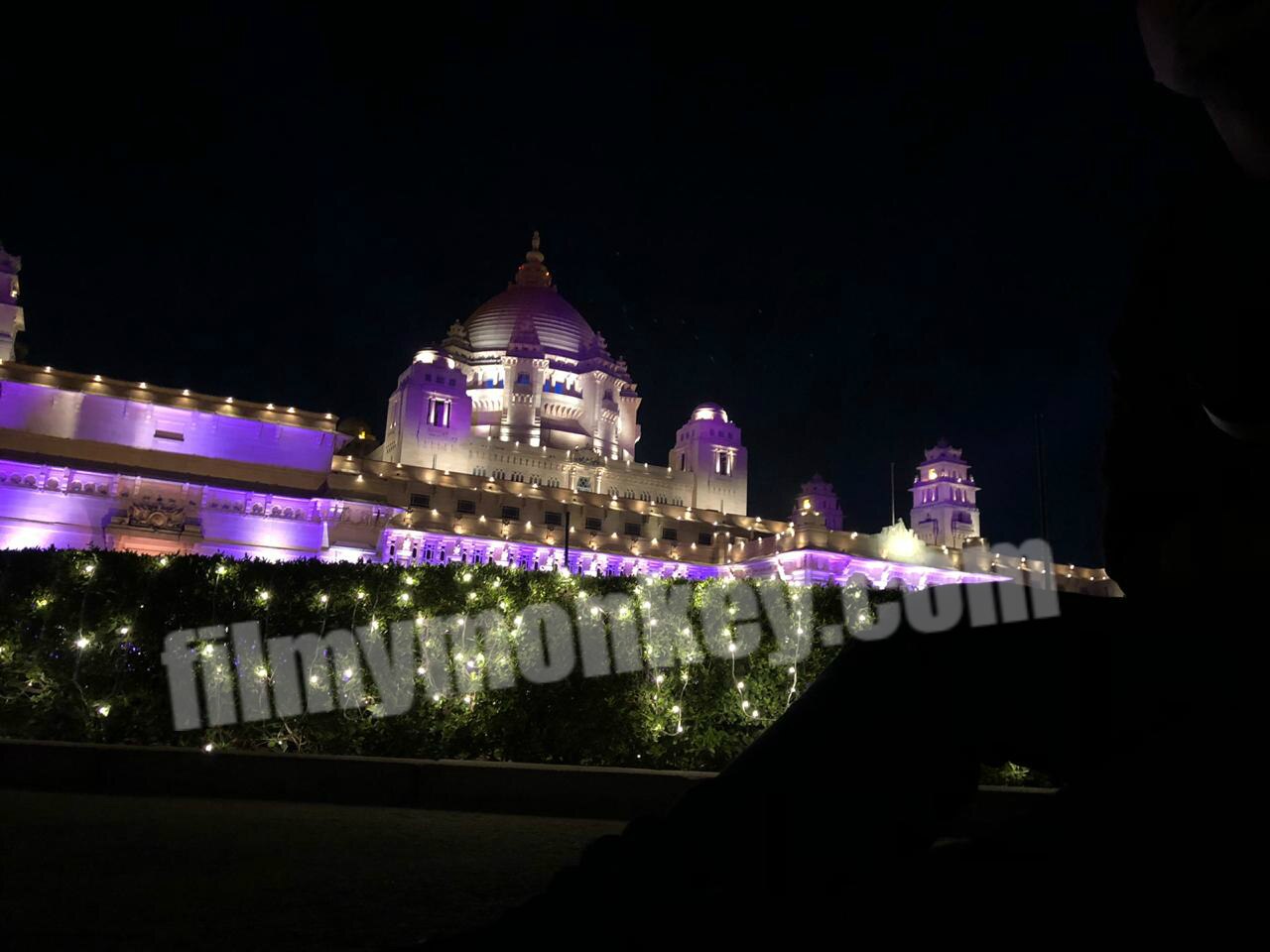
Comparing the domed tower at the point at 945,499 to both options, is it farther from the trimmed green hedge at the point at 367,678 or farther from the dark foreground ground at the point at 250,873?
the dark foreground ground at the point at 250,873

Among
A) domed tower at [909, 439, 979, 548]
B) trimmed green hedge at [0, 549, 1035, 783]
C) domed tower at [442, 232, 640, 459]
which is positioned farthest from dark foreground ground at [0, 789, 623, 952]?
domed tower at [909, 439, 979, 548]

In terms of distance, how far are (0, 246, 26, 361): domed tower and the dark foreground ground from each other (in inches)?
2071

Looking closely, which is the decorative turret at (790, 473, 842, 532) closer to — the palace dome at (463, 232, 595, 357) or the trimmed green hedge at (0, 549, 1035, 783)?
the palace dome at (463, 232, 595, 357)

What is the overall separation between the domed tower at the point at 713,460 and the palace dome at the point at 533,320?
53.3 ft

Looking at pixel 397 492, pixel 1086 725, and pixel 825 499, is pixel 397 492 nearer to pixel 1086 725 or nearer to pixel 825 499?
pixel 1086 725

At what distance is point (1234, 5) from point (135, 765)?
11473 millimetres

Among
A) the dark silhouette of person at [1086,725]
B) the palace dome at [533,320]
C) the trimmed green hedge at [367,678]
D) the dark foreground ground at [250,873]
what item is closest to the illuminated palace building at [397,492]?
the palace dome at [533,320]

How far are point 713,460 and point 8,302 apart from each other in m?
59.6

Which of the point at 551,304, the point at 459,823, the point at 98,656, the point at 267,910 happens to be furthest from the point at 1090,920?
the point at 551,304

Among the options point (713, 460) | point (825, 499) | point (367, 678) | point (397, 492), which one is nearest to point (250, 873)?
point (367, 678)

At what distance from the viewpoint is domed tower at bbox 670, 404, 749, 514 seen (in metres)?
89.1

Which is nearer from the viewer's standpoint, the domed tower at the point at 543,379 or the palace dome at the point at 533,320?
the domed tower at the point at 543,379

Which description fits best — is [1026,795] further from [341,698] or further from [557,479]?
[557,479]

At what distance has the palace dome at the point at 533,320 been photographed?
97750 mm
